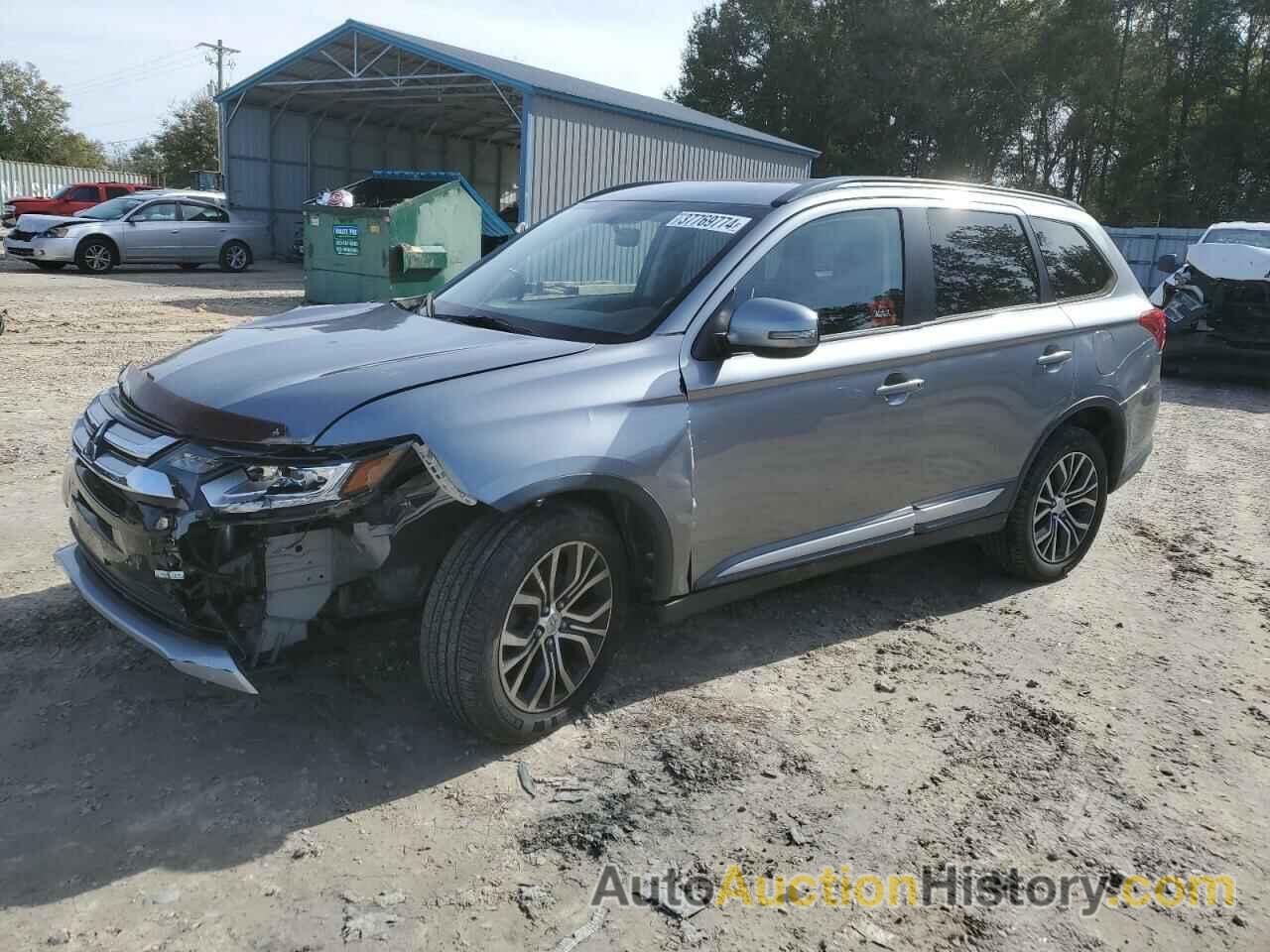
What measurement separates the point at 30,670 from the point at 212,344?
1.30 meters

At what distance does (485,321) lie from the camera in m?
3.81

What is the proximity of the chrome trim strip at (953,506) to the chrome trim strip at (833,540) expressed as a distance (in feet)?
0.21

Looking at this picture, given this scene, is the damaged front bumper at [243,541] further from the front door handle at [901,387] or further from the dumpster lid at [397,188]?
the dumpster lid at [397,188]

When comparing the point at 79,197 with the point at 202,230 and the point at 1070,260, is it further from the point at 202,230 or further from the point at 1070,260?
the point at 1070,260

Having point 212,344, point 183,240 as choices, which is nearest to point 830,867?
point 212,344

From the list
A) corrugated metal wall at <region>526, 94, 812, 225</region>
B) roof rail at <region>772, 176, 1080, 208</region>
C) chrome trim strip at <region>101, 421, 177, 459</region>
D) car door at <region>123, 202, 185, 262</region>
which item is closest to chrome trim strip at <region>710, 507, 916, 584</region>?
roof rail at <region>772, 176, 1080, 208</region>

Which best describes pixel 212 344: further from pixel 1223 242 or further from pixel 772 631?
pixel 1223 242

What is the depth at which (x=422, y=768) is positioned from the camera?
10.4ft

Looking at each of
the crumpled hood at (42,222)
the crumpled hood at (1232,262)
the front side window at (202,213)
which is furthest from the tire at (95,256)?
the crumpled hood at (1232,262)

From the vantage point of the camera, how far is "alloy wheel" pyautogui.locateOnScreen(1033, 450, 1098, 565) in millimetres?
4879

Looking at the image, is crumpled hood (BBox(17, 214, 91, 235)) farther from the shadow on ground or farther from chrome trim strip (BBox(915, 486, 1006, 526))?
chrome trim strip (BBox(915, 486, 1006, 526))

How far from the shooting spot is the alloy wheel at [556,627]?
3146 millimetres

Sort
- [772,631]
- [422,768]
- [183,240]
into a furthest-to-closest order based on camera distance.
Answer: [183,240] → [772,631] → [422,768]

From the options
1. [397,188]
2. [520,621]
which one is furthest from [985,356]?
[397,188]
